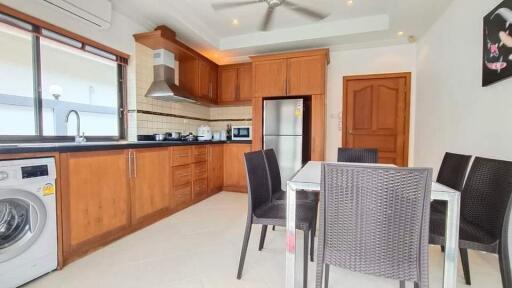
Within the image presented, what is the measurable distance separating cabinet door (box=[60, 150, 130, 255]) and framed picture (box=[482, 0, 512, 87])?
121 inches

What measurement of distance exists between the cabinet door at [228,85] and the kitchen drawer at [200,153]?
1208 millimetres

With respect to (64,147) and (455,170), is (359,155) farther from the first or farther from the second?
(64,147)

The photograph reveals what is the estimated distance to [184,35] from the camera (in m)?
3.37

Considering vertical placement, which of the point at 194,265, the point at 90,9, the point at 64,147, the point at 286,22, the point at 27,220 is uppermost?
the point at 286,22

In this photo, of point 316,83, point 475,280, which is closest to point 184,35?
point 316,83

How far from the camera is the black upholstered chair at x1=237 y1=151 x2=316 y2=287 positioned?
5.11 ft

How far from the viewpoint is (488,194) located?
1.35 metres

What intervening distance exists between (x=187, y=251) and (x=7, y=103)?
197 centimetres

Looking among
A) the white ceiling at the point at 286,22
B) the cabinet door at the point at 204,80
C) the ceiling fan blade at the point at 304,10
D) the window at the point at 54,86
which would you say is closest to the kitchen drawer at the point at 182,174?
the window at the point at 54,86

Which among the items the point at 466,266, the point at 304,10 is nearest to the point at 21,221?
the point at 304,10

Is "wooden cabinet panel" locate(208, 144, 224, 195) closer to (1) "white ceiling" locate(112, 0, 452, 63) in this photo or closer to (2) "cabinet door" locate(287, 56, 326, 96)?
(2) "cabinet door" locate(287, 56, 326, 96)

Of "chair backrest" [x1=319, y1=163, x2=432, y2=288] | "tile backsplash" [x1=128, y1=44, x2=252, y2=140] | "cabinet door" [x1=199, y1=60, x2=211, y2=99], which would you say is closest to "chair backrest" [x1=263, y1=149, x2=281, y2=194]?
"chair backrest" [x1=319, y1=163, x2=432, y2=288]

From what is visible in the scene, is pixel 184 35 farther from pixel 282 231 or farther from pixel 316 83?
pixel 282 231

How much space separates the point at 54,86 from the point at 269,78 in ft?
8.68
